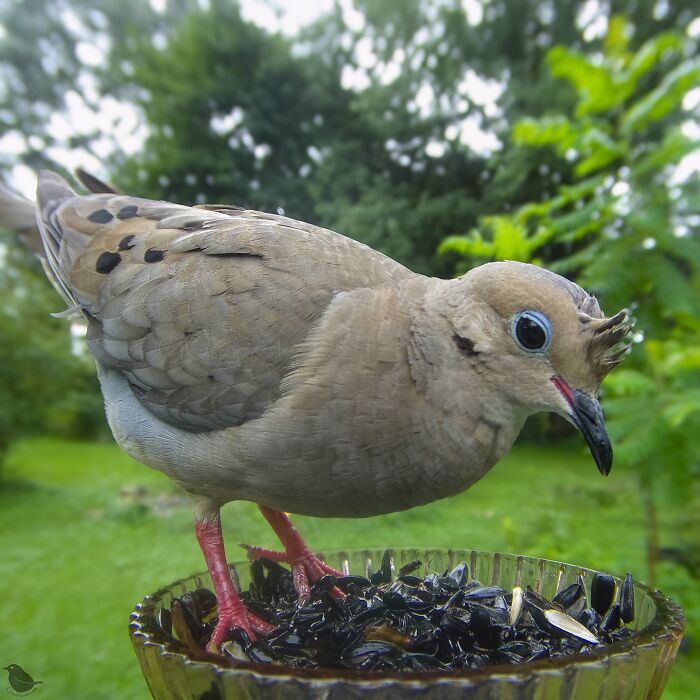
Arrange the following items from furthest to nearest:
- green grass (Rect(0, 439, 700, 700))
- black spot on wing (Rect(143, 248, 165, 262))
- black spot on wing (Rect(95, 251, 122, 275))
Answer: green grass (Rect(0, 439, 700, 700))
black spot on wing (Rect(95, 251, 122, 275))
black spot on wing (Rect(143, 248, 165, 262))

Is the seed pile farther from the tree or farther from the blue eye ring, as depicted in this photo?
the tree

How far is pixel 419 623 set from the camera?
1.08m

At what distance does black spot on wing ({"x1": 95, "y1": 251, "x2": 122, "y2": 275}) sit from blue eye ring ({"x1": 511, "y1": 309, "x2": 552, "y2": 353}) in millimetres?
1004

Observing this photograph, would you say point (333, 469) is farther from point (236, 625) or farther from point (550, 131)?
point (550, 131)

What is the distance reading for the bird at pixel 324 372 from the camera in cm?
116

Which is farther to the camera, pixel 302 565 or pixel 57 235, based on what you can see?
pixel 57 235

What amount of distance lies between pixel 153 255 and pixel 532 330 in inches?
35.3

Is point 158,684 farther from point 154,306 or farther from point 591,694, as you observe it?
point 154,306

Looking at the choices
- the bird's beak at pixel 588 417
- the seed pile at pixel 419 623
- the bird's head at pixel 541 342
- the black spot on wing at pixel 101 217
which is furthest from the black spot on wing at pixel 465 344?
the black spot on wing at pixel 101 217

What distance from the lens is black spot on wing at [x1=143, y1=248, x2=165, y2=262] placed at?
1.49 m

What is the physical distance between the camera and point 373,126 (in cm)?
674

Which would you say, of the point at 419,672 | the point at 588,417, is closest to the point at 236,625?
the point at 419,672

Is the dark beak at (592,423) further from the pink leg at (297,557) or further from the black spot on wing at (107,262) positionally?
the black spot on wing at (107,262)

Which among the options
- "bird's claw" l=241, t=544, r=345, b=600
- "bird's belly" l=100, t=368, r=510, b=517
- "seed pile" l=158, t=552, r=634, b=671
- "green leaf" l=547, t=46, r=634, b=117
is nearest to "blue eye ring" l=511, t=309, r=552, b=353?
"bird's belly" l=100, t=368, r=510, b=517
